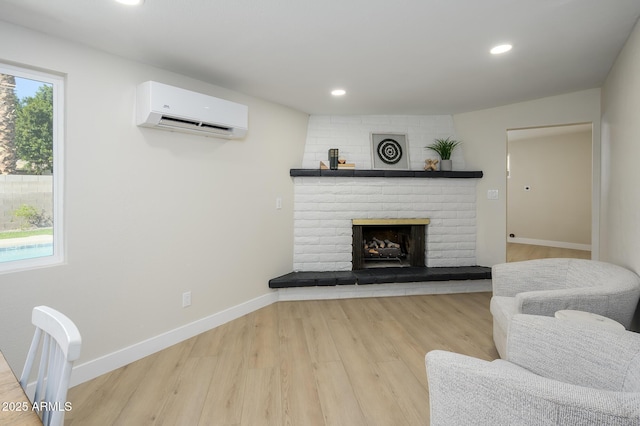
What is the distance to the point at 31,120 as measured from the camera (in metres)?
2.17

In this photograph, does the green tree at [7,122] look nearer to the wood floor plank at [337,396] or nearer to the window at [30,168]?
the window at [30,168]

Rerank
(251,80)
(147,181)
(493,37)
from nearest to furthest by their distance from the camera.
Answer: (493,37)
(147,181)
(251,80)

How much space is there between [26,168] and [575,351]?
10.0 feet

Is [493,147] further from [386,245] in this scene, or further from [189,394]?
[189,394]

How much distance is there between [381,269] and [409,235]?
0.65 metres

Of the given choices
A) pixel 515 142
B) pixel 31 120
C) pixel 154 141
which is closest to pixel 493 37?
pixel 154 141

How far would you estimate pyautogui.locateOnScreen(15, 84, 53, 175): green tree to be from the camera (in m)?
2.14

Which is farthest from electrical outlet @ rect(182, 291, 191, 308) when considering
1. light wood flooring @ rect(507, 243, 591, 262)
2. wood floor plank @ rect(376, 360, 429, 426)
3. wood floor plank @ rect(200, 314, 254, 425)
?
light wood flooring @ rect(507, 243, 591, 262)

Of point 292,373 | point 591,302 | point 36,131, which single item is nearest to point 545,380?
point 591,302

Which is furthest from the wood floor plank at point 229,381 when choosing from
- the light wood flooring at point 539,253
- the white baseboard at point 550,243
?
the white baseboard at point 550,243

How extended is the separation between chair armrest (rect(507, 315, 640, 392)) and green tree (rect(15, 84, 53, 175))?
9.41 ft

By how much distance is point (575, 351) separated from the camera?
133 centimetres

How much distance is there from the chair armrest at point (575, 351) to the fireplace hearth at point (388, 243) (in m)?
2.82

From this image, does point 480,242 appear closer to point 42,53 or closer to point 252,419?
point 252,419
